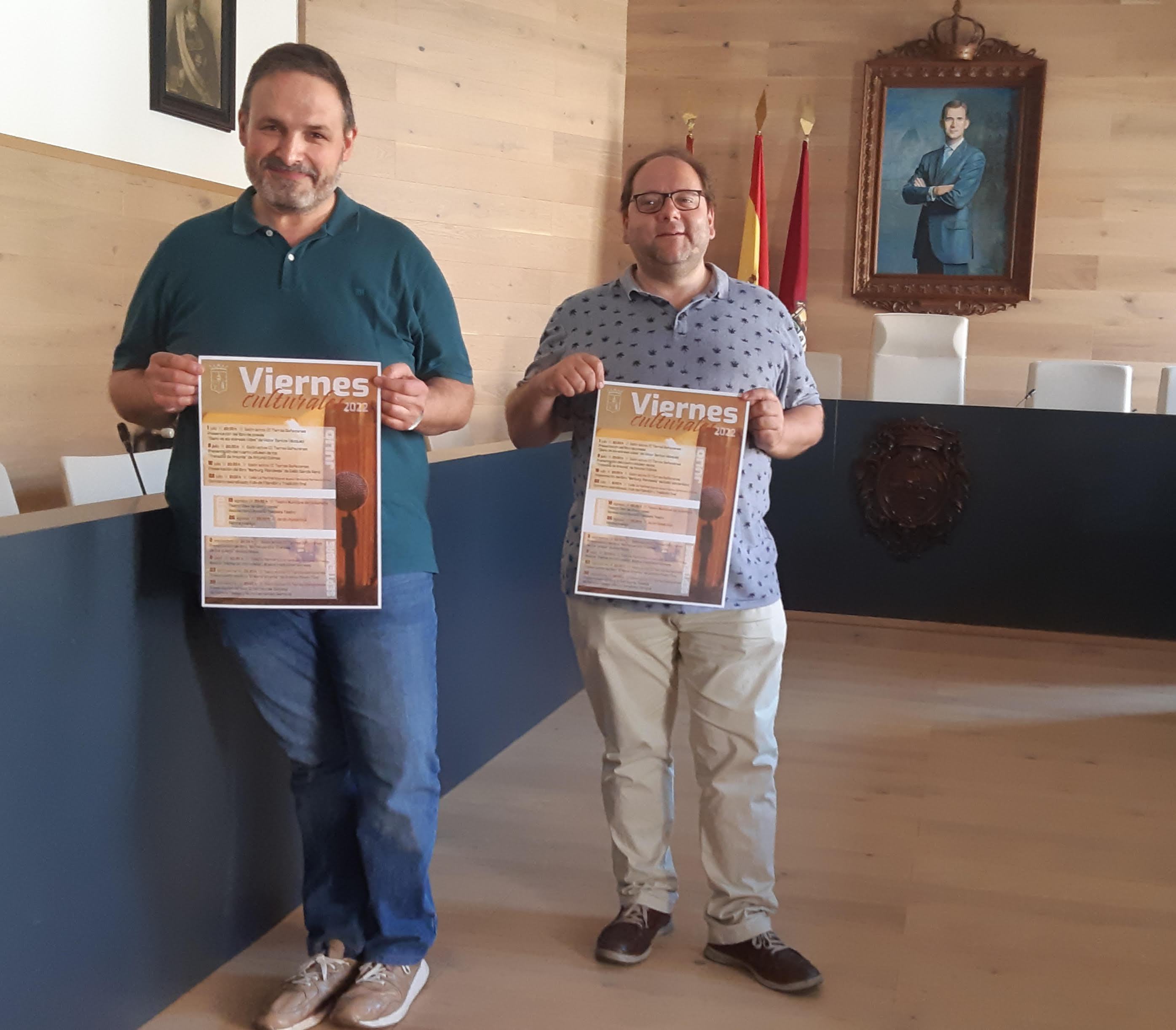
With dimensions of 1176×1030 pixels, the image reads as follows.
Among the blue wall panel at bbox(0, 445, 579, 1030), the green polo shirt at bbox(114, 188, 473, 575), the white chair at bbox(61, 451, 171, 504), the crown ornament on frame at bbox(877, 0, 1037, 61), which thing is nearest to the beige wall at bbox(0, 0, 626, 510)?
the white chair at bbox(61, 451, 171, 504)

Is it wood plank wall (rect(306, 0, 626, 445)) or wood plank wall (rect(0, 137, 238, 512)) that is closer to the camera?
wood plank wall (rect(0, 137, 238, 512))

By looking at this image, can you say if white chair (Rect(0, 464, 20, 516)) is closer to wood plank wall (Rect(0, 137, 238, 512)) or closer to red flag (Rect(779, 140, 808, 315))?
wood plank wall (Rect(0, 137, 238, 512))

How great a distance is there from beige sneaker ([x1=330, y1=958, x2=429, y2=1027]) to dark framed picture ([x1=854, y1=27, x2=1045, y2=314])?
4.95m

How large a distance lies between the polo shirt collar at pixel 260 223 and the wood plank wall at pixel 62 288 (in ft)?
7.36

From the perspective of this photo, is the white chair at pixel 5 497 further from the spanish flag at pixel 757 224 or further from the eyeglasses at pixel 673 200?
the spanish flag at pixel 757 224

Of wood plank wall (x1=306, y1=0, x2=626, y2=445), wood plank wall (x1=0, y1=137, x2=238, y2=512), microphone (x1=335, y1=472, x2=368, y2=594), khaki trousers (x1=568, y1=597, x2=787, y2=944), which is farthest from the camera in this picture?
wood plank wall (x1=306, y1=0, x2=626, y2=445)

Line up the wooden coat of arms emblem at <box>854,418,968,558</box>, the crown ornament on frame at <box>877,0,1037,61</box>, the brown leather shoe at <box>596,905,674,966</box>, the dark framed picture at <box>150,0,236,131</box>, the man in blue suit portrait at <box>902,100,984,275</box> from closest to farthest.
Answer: the brown leather shoe at <box>596,905,674,966</box> → the dark framed picture at <box>150,0,236,131</box> → the wooden coat of arms emblem at <box>854,418,968,558</box> → the crown ornament on frame at <box>877,0,1037,61</box> → the man in blue suit portrait at <box>902,100,984,275</box>

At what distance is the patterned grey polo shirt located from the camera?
1.92 meters

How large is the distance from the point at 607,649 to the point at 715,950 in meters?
0.61

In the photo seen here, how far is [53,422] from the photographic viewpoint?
387 cm

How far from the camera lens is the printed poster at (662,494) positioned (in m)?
1.88

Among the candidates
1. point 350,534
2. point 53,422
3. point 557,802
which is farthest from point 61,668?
point 53,422

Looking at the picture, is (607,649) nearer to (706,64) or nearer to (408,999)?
(408,999)

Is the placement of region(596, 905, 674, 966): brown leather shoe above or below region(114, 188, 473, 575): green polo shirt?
below
